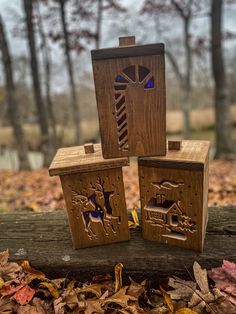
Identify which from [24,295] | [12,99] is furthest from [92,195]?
[12,99]

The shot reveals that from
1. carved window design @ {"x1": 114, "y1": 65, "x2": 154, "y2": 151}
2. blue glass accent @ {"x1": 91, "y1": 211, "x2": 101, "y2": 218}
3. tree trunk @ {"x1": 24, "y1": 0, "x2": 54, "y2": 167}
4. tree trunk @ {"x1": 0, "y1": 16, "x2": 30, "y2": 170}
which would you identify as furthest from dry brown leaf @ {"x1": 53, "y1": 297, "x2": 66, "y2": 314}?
tree trunk @ {"x1": 0, "y1": 16, "x2": 30, "y2": 170}

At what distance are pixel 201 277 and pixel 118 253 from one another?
19.1 inches

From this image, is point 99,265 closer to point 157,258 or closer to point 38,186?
point 157,258

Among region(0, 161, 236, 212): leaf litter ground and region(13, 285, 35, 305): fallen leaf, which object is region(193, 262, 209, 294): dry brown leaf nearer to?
region(13, 285, 35, 305): fallen leaf

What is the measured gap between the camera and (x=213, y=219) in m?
1.95

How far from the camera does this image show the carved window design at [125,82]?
1476 mm

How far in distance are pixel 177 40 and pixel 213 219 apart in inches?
522

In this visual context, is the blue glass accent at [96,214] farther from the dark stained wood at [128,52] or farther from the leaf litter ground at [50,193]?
the leaf litter ground at [50,193]

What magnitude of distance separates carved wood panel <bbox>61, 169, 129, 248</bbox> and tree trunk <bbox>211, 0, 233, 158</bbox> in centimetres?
524

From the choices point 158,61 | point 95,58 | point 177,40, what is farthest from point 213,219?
point 177,40

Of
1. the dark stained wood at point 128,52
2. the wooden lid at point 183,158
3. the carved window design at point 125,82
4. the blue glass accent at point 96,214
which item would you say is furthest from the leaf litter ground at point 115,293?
the dark stained wood at point 128,52

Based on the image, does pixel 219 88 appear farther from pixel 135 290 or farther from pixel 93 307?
pixel 93 307

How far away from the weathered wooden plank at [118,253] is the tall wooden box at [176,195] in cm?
9

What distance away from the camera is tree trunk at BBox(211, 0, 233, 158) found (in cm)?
585
